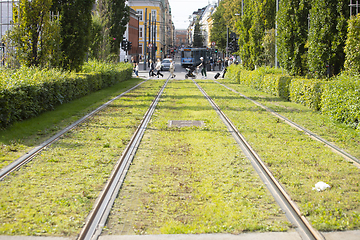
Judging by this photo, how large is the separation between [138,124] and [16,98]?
3.33 metres

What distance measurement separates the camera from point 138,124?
11781 millimetres

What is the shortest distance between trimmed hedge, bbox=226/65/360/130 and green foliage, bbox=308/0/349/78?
1.16 m

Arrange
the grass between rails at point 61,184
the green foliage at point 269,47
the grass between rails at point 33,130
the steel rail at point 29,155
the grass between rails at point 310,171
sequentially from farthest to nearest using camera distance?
the green foliage at point 269,47 < the grass between rails at point 33,130 < the steel rail at point 29,155 < the grass between rails at point 310,171 < the grass between rails at point 61,184

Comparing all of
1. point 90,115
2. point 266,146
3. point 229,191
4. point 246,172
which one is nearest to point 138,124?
point 90,115

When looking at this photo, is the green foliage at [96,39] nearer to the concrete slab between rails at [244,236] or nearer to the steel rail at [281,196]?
the steel rail at [281,196]

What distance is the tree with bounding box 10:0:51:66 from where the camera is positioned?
18312 millimetres

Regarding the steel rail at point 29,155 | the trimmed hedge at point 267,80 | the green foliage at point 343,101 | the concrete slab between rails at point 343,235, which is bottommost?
the concrete slab between rails at point 343,235

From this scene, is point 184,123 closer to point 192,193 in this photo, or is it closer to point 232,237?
point 192,193

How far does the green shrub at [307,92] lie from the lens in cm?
1488

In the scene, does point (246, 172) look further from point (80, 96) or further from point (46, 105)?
Answer: point (80, 96)

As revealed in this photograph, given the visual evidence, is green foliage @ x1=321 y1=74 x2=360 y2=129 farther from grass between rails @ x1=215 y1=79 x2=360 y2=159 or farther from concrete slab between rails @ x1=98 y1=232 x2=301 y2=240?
concrete slab between rails @ x1=98 y1=232 x2=301 y2=240

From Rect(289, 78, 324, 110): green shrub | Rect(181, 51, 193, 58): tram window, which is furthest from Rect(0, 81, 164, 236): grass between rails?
Rect(181, 51, 193, 58): tram window

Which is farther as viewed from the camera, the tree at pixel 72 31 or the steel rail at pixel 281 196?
the tree at pixel 72 31

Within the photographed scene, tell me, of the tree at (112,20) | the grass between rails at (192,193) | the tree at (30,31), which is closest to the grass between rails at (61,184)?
the grass between rails at (192,193)
